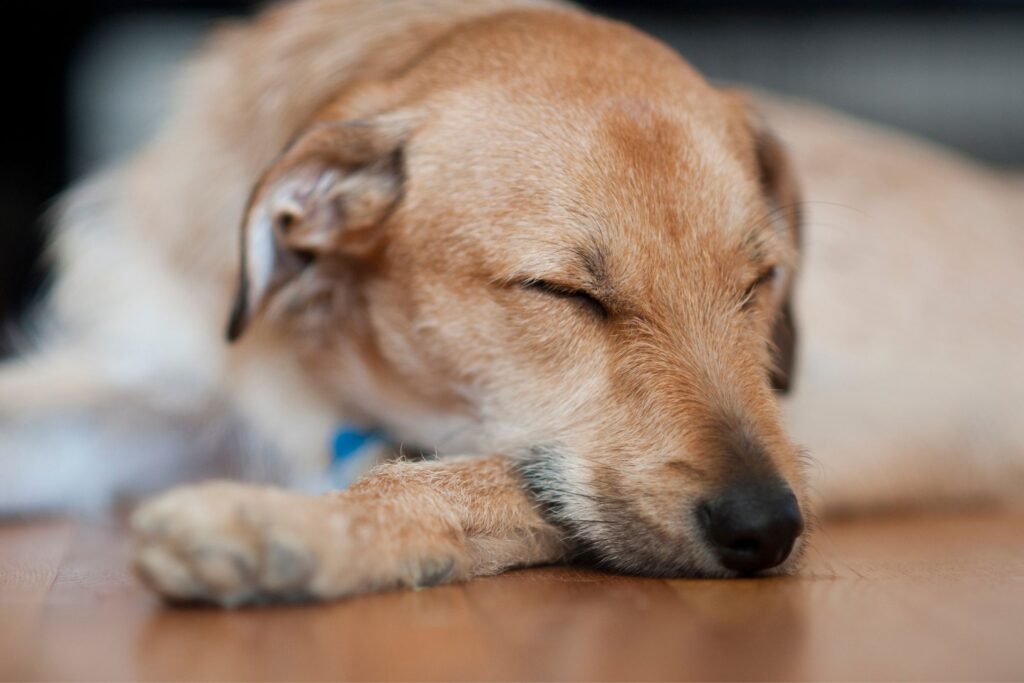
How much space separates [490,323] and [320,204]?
0.45m

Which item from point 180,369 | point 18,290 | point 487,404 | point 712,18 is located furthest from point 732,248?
point 18,290

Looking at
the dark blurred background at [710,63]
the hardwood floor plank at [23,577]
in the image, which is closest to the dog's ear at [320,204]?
the hardwood floor plank at [23,577]

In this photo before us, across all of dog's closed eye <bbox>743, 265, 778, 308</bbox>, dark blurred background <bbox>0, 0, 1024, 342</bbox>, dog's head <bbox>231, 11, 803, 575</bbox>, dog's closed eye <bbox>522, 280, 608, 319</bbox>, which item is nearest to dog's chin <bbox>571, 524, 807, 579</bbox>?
dog's head <bbox>231, 11, 803, 575</bbox>

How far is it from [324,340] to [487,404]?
0.50 metres

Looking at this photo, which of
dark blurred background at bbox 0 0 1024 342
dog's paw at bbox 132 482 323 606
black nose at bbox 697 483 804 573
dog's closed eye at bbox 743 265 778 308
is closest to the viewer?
dog's paw at bbox 132 482 323 606

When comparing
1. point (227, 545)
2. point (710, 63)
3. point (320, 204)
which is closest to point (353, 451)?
point (320, 204)

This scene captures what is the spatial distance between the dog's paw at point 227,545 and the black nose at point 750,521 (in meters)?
0.55

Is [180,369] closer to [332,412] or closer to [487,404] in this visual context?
[332,412]

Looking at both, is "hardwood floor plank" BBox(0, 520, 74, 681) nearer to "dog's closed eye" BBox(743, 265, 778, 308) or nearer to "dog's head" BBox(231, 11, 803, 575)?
"dog's head" BBox(231, 11, 803, 575)

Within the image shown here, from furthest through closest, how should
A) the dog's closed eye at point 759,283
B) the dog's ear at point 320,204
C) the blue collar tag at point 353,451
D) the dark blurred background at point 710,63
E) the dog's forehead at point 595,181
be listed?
1. the dark blurred background at point 710,63
2. the blue collar tag at point 353,451
3. the dog's ear at point 320,204
4. the dog's closed eye at point 759,283
5. the dog's forehead at point 595,181

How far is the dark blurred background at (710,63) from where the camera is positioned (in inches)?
222

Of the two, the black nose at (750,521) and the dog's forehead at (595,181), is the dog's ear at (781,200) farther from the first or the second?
the black nose at (750,521)

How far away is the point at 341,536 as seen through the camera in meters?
1.54

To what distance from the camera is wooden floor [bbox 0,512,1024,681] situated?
1284 mm
